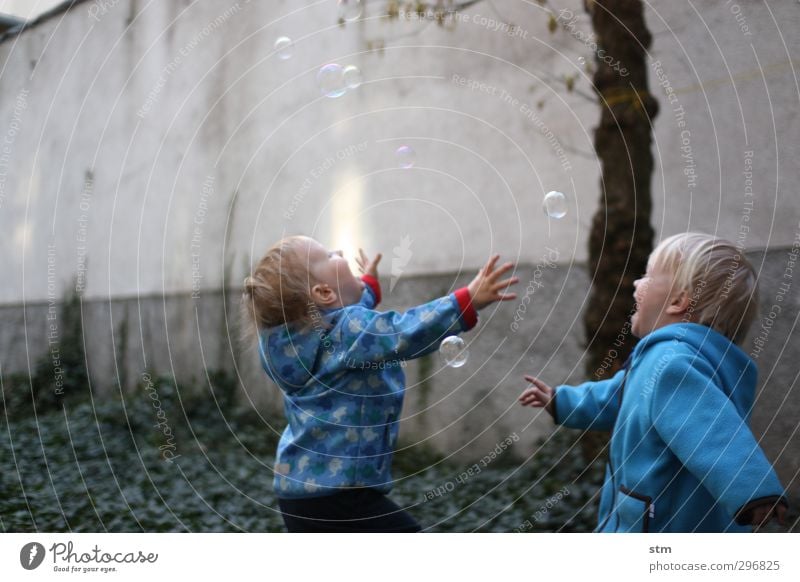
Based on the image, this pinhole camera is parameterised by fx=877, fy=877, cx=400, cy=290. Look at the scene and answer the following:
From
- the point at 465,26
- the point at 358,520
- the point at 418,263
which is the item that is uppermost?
the point at 465,26

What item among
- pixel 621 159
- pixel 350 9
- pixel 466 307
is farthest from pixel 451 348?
pixel 350 9

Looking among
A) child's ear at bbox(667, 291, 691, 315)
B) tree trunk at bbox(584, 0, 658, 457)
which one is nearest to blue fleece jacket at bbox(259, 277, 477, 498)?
child's ear at bbox(667, 291, 691, 315)

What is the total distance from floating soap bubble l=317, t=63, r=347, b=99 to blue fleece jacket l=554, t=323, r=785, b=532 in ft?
3.35

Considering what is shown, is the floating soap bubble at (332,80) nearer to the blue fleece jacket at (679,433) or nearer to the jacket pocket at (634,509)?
the blue fleece jacket at (679,433)

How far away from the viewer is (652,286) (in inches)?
69.0

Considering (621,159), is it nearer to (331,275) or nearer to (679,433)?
(331,275)

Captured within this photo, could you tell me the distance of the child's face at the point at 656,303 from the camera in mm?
1729

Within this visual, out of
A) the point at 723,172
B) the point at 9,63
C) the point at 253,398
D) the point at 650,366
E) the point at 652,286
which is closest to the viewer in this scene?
the point at 650,366

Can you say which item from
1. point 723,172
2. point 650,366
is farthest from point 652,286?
point 723,172

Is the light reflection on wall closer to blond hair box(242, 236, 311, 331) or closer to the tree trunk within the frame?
the tree trunk

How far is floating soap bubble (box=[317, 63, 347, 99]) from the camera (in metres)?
2.28

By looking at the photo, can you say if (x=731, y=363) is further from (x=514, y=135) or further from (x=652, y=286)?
(x=514, y=135)

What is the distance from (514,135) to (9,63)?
1.90 metres
